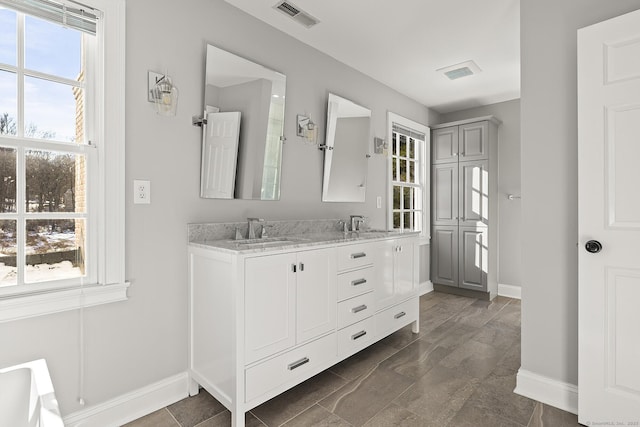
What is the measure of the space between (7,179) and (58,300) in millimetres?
602

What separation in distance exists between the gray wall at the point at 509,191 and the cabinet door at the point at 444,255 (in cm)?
60

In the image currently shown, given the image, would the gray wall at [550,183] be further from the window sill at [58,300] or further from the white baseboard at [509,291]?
the white baseboard at [509,291]

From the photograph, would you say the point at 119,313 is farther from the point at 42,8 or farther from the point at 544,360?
the point at 544,360

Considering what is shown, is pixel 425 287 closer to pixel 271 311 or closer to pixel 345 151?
pixel 345 151

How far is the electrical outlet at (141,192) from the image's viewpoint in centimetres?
188

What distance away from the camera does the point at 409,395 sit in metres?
2.08

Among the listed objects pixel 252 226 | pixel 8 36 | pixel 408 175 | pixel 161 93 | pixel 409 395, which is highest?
pixel 8 36

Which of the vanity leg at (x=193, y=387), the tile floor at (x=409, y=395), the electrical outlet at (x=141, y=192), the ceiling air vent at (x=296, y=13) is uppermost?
the ceiling air vent at (x=296, y=13)

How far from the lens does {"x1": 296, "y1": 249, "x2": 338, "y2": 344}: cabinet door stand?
1.99 meters

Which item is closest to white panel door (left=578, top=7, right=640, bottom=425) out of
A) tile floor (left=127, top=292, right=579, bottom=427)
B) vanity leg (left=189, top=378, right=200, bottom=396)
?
tile floor (left=127, top=292, right=579, bottom=427)

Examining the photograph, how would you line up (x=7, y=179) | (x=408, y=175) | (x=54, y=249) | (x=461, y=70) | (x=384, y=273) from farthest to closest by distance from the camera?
1. (x=408, y=175)
2. (x=461, y=70)
3. (x=384, y=273)
4. (x=54, y=249)
5. (x=7, y=179)

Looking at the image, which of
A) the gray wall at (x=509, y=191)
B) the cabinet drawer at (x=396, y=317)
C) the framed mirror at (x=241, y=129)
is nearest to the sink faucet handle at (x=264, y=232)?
the framed mirror at (x=241, y=129)

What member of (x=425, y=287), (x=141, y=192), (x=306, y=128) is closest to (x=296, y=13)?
(x=306, y=128)

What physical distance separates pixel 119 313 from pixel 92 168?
78cm
